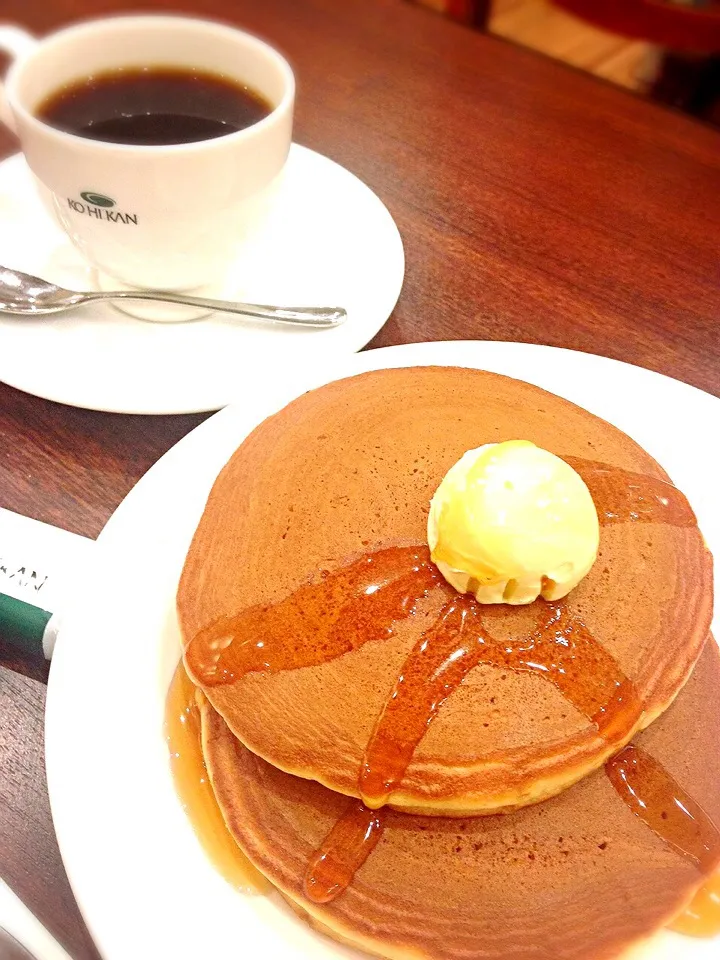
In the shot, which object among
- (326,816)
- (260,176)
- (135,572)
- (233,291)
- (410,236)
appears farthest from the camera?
(410,236)

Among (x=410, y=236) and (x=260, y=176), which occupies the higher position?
(x=260, y=176)

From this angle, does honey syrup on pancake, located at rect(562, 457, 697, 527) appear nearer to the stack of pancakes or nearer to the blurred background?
the stack of pancakes

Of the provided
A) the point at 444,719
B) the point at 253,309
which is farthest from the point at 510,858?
the point at 253,309

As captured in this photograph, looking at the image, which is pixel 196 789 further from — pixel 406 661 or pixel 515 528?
pixel 515 528

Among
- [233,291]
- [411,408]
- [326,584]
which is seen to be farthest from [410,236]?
[326,584]

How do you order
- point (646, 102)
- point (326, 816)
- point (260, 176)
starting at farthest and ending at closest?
point (646, 102) → point (260, 176) → point (326, 816)

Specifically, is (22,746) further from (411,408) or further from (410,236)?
(410,236)
